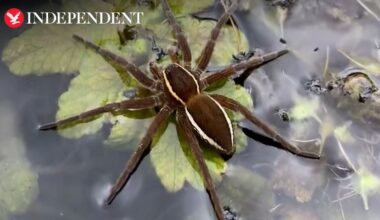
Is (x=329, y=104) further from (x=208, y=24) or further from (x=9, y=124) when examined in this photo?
(x=9, y=124)

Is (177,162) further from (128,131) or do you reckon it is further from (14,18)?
(14,18)

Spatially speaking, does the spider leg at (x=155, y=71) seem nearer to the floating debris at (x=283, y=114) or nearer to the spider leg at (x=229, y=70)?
the spider leg at (x=229, y=70)

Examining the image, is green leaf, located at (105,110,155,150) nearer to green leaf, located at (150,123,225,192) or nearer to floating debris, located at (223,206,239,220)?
green leaf, located at (150,123,225,192)

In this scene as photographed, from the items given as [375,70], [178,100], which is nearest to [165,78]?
[178,100]

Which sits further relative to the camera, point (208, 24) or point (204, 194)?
point (208, 24)

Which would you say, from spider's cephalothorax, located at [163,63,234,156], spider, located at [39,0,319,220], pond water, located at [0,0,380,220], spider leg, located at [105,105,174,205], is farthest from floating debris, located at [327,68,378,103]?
spider leg, located at [105,105,174,205]
